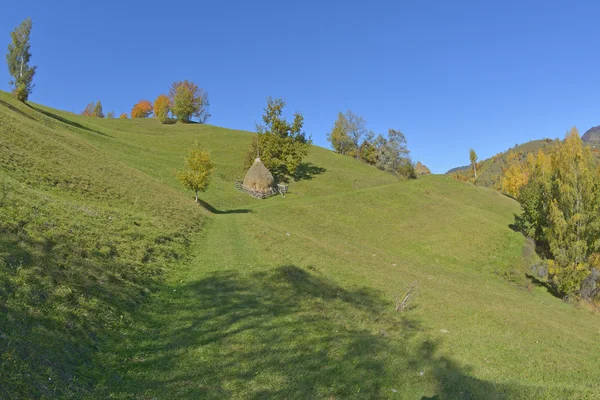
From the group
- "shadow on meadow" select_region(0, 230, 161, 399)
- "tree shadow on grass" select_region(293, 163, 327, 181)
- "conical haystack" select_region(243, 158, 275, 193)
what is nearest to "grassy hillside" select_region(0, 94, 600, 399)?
"shadow on meadow" select_region(0, 230, 161, 399)

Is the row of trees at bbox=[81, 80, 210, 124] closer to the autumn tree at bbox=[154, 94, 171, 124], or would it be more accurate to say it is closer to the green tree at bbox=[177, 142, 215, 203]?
the autumn tree at bbox=[154, 94, 171, 124]

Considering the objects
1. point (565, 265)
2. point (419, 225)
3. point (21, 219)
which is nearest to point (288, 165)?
point (419, 225)

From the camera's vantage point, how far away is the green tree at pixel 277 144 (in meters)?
64.3

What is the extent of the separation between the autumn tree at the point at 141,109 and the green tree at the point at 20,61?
100 meters

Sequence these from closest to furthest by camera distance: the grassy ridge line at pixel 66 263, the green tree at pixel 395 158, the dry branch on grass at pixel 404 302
Result: 1. the grassy ridge line at pixel 66 263
2. the dry branch on grass at pixel 404 302
3. the green tree at pixel 395 158

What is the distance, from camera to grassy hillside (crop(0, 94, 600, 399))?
9.70 metres

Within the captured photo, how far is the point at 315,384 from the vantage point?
33.4 feet

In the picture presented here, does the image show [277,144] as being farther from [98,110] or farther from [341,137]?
[98,110]

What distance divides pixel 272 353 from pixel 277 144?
55.2 m

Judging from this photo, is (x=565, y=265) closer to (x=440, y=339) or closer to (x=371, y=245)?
(x=371, y=245)

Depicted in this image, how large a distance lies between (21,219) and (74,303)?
20.1 feet

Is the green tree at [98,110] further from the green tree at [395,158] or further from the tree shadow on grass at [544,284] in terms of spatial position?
the tree shadow on grass at [544,284]

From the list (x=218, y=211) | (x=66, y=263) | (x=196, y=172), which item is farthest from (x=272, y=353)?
(x=196, y=172)

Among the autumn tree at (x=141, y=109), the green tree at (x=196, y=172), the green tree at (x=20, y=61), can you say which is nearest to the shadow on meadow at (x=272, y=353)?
the green tree at (x=196, y=172)
